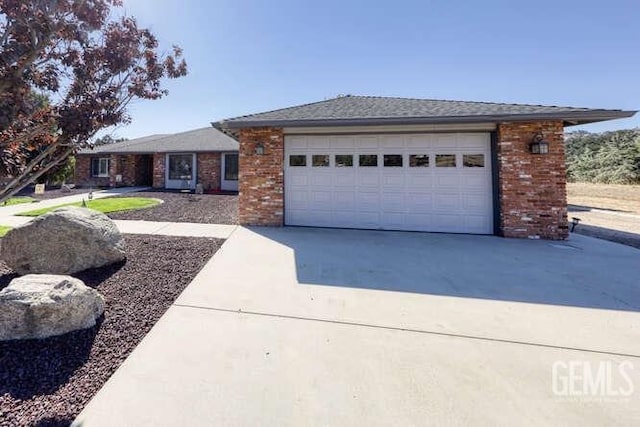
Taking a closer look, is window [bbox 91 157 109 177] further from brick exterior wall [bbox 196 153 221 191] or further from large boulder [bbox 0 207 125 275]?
large boulder [bbox 0 207 125 275]

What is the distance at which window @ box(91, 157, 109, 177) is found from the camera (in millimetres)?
20188

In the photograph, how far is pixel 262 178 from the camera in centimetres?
809

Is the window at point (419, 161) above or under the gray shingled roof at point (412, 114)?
under

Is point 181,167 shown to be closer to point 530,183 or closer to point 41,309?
point 41,309

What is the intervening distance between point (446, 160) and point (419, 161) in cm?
70

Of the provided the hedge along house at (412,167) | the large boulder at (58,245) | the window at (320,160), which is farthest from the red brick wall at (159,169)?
the large boulder at (58,245)

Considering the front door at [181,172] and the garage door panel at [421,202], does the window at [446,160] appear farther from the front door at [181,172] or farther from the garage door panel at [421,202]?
the front door at [181,172]

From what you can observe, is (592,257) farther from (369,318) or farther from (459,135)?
(369,318)

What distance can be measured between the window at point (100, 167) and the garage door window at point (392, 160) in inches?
843

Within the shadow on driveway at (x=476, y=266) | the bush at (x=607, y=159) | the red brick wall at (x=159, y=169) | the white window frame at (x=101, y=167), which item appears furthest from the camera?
the bush at (x=607, y=159)

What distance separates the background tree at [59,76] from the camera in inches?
112

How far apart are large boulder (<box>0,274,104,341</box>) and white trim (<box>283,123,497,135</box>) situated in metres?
6.23

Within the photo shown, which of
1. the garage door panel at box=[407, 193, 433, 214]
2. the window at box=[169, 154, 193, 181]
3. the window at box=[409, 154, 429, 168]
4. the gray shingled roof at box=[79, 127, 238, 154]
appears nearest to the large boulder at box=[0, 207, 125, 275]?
the garage door panel at box=[407, 193, 433, 214]

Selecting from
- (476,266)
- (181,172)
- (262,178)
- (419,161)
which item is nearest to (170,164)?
(181,172)
